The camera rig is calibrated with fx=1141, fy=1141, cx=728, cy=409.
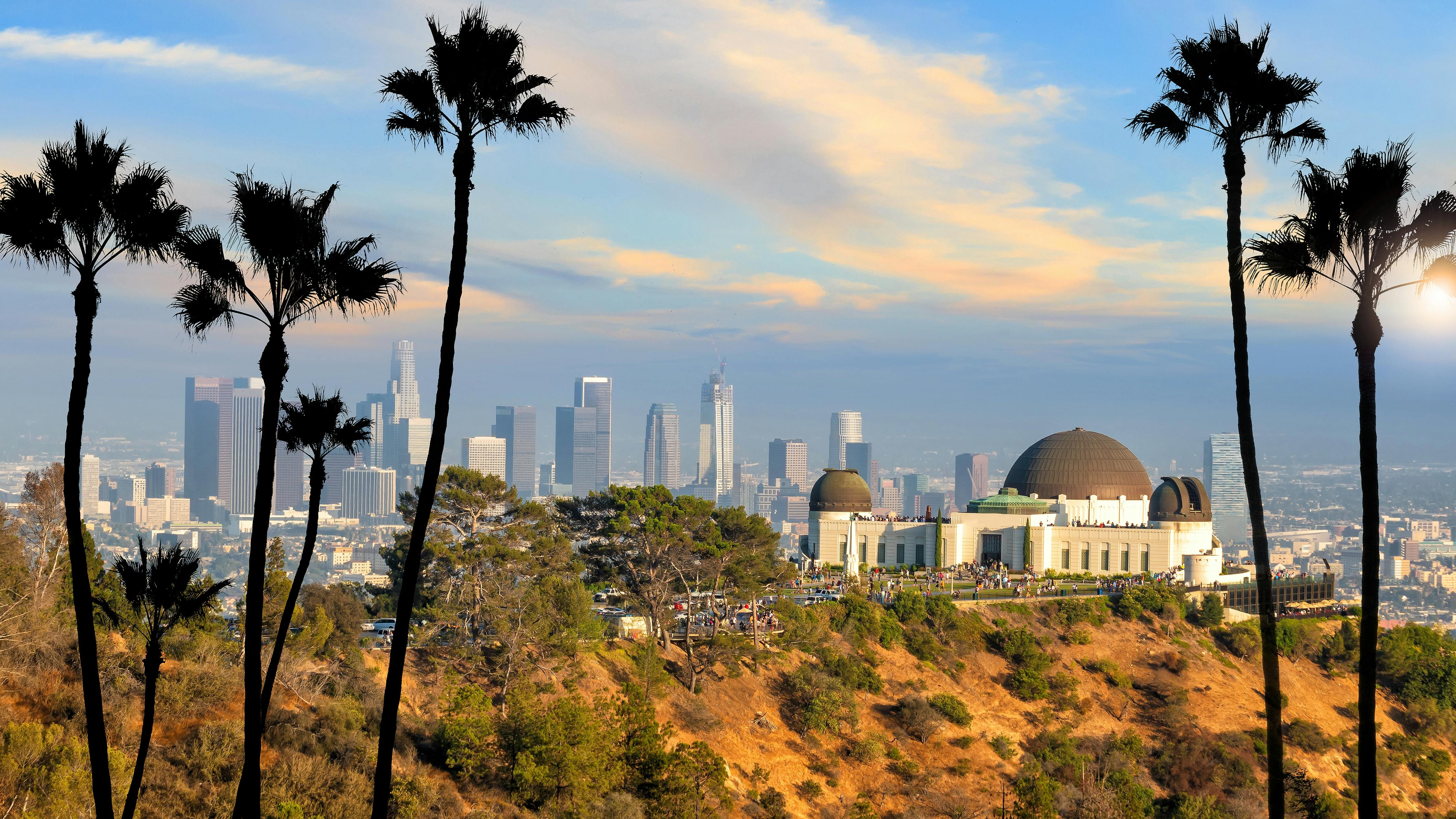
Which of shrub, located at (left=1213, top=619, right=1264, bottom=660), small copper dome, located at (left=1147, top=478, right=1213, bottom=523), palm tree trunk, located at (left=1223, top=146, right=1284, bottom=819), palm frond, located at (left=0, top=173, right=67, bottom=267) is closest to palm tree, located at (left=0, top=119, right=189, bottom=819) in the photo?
palm frond, located at (left=0, top=173, right=67, bottom=267)

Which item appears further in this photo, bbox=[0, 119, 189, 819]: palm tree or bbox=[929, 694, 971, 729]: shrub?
bbox=[929, 694, 971, 729]: shrub

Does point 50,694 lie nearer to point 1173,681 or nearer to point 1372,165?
point 1372,165

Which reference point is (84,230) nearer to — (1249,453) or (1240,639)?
(1249,453)

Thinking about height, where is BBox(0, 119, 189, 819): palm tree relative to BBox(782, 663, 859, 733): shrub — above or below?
above

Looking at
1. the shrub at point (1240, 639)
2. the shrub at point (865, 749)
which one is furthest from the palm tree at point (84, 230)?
the shrub at point (1240, 639)

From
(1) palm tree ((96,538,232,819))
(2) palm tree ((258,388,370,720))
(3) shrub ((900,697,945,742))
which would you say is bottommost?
(3) shrub ((900,697,945,742))

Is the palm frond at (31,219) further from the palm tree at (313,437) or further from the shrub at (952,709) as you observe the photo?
the shrub at (952,709)

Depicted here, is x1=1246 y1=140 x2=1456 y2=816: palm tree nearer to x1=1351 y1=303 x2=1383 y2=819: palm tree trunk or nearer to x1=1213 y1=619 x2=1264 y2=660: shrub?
x1=1351 y1=303 x2=1383 y2=819: palm tree trunk
